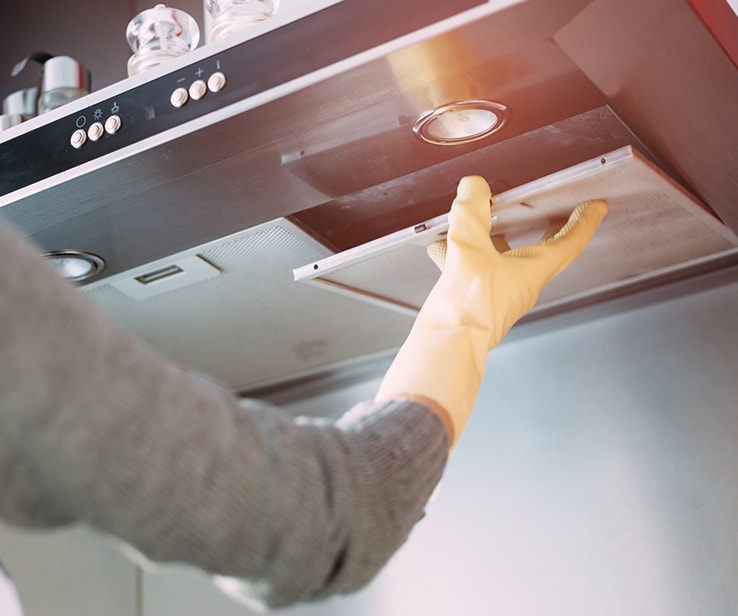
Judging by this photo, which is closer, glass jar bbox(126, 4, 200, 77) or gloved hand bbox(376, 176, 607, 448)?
gloved hand bbox(376, 176, 607, 448)

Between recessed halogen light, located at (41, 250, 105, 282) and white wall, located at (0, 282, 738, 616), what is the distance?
0.63m

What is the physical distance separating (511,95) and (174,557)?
18.8 inches

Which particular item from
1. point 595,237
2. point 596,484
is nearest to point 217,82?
point 595,237

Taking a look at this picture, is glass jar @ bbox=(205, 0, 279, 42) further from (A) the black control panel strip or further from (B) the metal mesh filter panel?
(B) the metal mesh filter panel

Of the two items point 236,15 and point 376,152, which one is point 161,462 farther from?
point 236,15

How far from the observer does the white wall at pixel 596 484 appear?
43.5 inches

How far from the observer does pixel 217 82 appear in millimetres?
767

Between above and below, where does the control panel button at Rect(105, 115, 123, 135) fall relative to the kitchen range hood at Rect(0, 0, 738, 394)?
above

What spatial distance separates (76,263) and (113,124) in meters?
0.22

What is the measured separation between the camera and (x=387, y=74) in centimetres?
70

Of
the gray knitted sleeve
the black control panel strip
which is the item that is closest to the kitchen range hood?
the black control panel strip

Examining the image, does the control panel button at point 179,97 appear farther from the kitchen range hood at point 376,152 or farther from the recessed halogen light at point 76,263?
the recessed halogen light at point 76,263

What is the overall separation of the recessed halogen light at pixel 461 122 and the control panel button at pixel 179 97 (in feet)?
0.71

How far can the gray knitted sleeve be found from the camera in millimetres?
444
